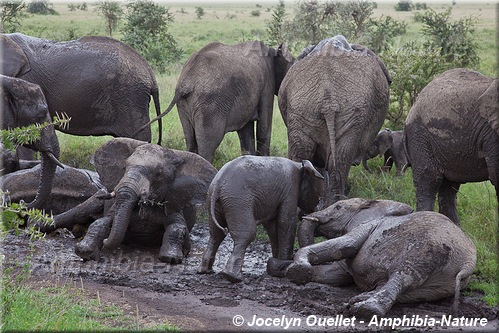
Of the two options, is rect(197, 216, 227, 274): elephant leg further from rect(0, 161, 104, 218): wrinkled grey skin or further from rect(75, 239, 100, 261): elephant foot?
rect(0, 161, 104, 218): wrinkled grey skin

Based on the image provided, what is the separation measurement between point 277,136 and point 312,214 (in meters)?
4.88

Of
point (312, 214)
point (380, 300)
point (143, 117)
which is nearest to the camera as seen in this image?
point (380, 300)

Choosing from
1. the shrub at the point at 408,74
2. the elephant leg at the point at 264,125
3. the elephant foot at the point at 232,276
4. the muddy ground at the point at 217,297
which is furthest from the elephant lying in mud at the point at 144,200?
the shrub at the point at 408,74

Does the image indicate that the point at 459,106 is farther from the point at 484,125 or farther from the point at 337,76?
the point at 337,76

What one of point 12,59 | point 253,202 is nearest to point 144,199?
point 253,202

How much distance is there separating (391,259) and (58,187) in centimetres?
366

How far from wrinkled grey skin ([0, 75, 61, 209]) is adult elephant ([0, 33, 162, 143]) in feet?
6.06

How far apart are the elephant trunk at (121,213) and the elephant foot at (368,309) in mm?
2135

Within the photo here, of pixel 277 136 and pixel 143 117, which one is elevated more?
pixel 143 117

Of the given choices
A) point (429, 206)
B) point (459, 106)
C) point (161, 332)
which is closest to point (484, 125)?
point (459, 106)

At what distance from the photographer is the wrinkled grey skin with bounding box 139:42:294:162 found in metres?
9.04

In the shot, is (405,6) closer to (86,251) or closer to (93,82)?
(93,82)

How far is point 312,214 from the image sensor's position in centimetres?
672

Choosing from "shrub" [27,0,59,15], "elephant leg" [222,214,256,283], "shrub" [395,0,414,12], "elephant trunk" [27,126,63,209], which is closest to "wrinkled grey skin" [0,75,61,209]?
"elephant trunk" [27,126,63,209]
